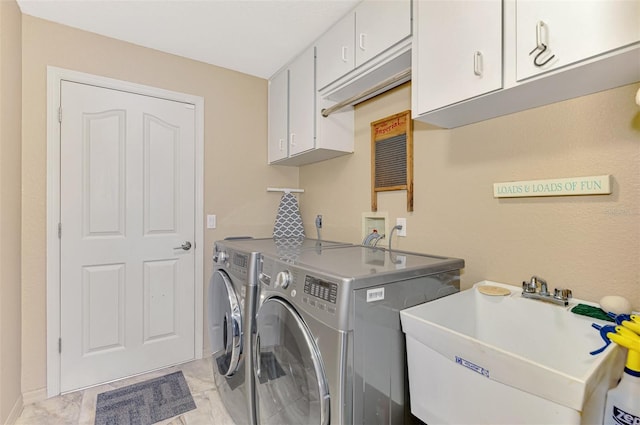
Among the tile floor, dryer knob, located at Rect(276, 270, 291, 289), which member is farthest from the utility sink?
the tile floor

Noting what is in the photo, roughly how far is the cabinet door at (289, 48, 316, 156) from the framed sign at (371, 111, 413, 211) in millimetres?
451

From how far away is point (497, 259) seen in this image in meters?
1.39

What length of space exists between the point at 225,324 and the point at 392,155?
1390 mm

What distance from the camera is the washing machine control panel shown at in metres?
1.03

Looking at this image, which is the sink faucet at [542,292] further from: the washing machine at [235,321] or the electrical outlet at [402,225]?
the washing machine at [235,321]

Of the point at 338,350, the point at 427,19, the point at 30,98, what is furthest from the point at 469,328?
the point at 30,98

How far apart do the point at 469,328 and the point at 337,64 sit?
1.58 m

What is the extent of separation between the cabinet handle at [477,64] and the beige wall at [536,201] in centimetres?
34

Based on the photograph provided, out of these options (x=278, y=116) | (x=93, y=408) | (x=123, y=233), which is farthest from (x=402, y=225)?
(x=93, y=408)

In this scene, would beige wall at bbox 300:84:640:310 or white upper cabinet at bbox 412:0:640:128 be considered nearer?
white upper cabinet at bbox 412:0:640:128

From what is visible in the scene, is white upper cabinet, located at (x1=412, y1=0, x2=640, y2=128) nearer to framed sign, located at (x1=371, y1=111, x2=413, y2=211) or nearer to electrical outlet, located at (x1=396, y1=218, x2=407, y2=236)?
framed sign, located at (x1=371, y1=111, x2=413, y2=211)

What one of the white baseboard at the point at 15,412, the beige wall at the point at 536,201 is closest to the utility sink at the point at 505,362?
the beige wall at the point at 536,201

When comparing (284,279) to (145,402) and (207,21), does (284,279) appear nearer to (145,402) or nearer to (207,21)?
(145,402)

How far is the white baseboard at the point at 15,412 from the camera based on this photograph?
1712 mm
